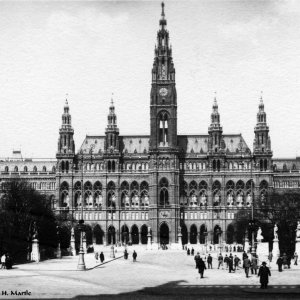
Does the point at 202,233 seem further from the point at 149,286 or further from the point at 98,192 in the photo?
the point at 149,286

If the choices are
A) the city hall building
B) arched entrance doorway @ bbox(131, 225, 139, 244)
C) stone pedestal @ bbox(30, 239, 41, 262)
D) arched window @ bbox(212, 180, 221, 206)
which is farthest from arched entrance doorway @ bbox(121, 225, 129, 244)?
stone pedestal @ bbox(30, 239, 41, 262)

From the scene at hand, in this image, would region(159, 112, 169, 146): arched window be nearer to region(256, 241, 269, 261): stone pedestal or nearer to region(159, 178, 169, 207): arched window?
region(159, 178, 169, 207): arched window

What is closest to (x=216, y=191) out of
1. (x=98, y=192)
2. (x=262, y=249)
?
(x=98, y=192)

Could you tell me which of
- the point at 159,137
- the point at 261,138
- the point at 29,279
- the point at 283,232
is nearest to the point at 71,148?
the point at 159,137

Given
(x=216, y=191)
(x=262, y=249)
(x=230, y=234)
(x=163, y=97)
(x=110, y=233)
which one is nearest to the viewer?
(x=262, y=249)

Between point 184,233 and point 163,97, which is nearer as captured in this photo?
point 184,233

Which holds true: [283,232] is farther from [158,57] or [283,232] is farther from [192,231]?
[158,57]

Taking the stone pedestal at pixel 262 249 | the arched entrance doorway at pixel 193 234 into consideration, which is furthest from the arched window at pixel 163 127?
the stone pedestal at pixel 262 249

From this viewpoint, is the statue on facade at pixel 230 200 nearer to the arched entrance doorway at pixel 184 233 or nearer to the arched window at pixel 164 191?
the arched entrance doorway at pixel 184 233
